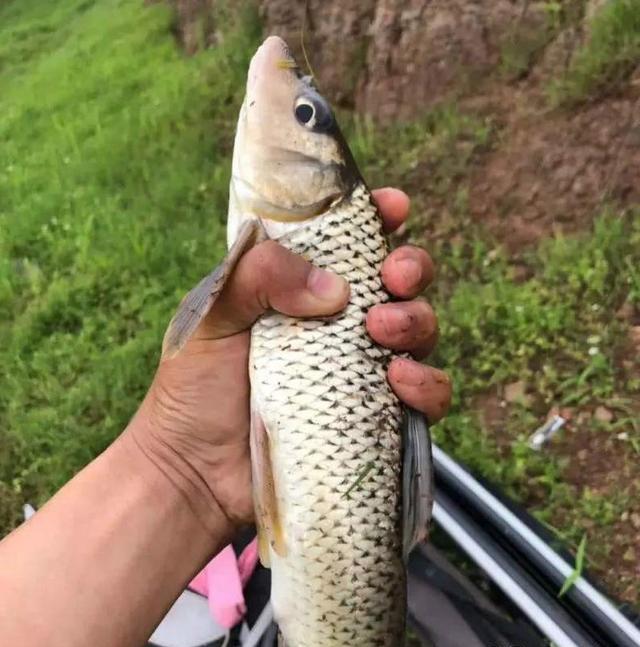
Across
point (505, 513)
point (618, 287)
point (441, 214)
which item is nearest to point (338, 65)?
point (441, 214)

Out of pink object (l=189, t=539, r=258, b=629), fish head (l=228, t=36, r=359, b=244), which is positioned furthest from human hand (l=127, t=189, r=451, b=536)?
pink object (l=189, t=539, r=258, b=629)

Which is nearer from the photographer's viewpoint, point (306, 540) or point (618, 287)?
point (306, 540)

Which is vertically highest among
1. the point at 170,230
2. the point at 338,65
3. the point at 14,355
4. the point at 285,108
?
the point at 285,108

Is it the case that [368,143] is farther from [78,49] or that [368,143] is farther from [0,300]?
[78,49]

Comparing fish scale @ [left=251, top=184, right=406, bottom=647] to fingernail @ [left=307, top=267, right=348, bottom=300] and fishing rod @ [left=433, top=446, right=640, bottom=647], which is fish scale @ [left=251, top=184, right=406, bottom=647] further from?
fishing rod @ [left=433, top=446, right=640, bottom=647]

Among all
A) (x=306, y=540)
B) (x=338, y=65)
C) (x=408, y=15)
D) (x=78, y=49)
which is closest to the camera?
(x=306, y=540)

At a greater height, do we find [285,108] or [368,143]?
[285,108]

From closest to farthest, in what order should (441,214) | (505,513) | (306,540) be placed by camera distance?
(306,540) → (505,513) → (441,214)

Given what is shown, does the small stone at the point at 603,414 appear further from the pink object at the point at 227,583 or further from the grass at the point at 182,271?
the pink object at the point at 227,583
